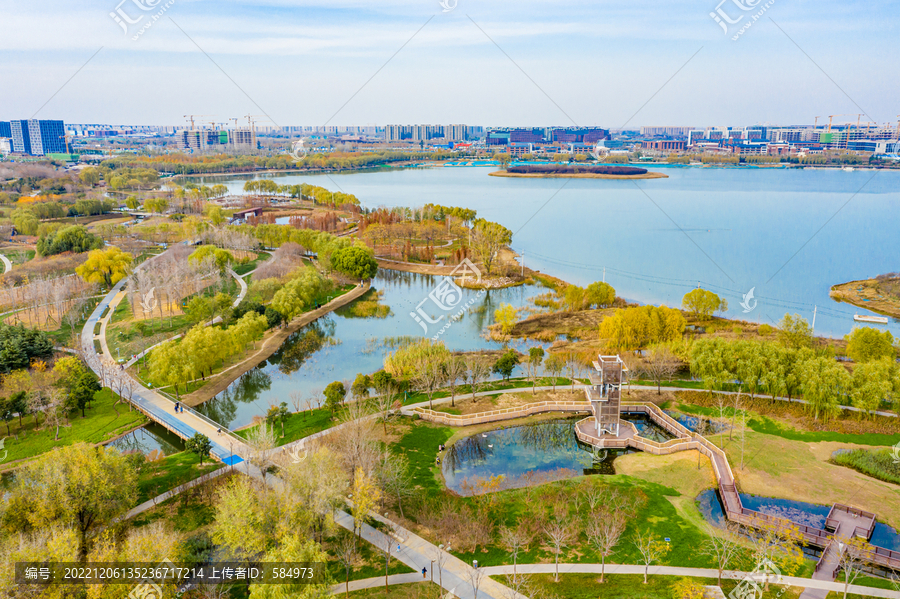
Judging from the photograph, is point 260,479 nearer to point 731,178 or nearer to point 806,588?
point 806,588

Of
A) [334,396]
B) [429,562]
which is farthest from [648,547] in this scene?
[334,396]

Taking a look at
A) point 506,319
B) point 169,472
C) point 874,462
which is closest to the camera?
point 169,472

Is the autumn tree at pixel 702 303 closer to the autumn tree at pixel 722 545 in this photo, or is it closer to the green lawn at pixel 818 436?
the green lawn at pixel 818 436

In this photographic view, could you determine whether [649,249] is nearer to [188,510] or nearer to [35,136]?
[188,510]

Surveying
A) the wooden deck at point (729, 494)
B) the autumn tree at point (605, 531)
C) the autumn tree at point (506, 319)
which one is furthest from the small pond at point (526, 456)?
the autumn tree at point (506, 319)

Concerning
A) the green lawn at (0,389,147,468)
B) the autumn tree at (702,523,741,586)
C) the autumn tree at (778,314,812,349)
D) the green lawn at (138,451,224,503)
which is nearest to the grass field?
the autumn tree at (702,523,741,586)

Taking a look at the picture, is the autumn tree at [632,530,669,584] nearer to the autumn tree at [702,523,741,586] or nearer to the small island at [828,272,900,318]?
the autumn tree at [702,523,741,586]
